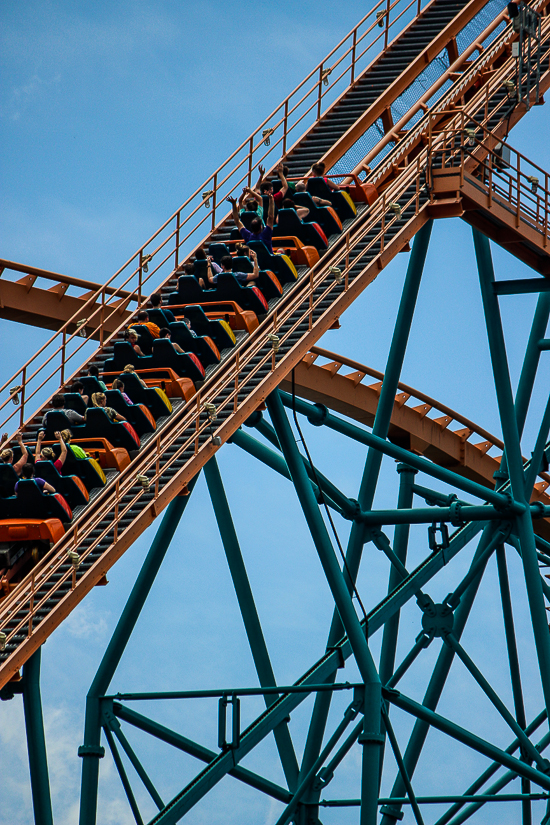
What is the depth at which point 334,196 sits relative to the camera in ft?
59.2

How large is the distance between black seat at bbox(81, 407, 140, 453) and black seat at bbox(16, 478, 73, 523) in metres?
1.16

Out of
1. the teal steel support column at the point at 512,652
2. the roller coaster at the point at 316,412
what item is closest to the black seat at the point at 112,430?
the roller coaster at the point at 316,412

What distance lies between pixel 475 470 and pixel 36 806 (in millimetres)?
12949

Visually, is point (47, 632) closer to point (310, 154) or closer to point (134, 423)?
point (134, 423)

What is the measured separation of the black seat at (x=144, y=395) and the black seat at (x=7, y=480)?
1.65m

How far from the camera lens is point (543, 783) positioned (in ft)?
58.6

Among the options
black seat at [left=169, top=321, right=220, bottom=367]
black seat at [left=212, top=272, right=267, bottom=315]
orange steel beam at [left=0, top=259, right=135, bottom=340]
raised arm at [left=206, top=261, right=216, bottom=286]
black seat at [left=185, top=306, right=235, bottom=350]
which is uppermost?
orange steel beam at [left=0, top=259, right=135, bottom=340]

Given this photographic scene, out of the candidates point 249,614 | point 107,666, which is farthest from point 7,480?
point 249,614

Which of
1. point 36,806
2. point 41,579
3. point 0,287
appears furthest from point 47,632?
point 0,287

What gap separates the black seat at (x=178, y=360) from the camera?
15.8 meters

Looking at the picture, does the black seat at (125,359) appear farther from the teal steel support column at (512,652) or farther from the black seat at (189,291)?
the teal steel support column at (512,652)

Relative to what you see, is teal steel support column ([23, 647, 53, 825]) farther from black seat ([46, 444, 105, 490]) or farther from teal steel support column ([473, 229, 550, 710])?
teal steel support column ([473, 229, 550, 710])

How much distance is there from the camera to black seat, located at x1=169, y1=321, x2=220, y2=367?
16.1 m

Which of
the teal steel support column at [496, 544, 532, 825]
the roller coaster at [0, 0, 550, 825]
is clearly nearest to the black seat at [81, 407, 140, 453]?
the roller coaster at [0, 0, 550, 825]
